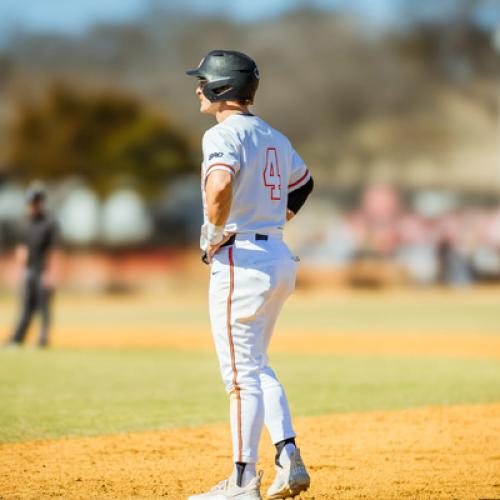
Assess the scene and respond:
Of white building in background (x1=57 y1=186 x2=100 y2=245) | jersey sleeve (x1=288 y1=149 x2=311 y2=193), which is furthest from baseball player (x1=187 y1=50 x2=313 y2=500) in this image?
white building in background (x1=57 y1=186 x2=100 y2=245)

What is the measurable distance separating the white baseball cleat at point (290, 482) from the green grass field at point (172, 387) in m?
2.54

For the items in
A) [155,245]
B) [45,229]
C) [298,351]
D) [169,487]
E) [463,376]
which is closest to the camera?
[169,487]

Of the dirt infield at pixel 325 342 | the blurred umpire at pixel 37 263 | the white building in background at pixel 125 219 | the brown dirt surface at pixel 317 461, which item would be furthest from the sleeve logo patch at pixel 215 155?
the white building in background at pixel 125 219

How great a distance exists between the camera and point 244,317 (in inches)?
188

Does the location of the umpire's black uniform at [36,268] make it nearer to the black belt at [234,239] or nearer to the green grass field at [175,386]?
the green grass field at [175,386]

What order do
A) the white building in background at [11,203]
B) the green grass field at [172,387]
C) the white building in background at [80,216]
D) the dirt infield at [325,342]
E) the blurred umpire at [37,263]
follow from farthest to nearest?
the white building in background at [80,216] < the white building in background at [11,203] < the dirt infield at [325,342] < the blurred umpire at [37,263] < the green grass field at [172,387]

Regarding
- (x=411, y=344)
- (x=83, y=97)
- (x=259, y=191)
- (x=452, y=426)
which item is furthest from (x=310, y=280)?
(x=83, y=97)

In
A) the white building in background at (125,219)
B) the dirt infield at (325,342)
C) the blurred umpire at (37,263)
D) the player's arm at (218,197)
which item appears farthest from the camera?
the white building in background at (125,219)

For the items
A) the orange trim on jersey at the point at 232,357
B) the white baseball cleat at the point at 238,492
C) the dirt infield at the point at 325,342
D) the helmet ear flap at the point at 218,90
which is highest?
the helmet ear flap at the point at 218,90

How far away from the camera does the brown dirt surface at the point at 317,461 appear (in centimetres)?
520

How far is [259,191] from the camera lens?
4.86 meters

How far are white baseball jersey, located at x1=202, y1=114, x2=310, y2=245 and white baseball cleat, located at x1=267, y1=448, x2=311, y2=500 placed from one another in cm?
113

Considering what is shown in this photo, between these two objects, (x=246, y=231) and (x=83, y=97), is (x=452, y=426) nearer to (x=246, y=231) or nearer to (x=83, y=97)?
(x=246, y=231)

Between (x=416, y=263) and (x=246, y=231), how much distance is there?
32.2m
